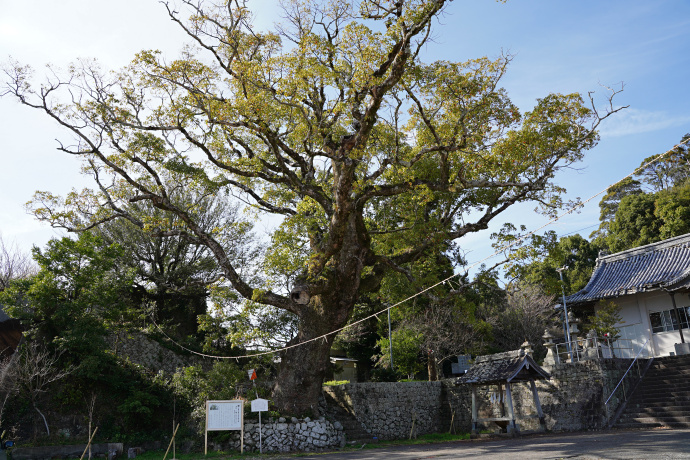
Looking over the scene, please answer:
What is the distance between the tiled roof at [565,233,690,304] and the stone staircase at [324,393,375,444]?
9.65 m

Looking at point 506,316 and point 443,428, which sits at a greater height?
point 506,316

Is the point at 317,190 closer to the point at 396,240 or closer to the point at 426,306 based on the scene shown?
Result: the point at 396,240

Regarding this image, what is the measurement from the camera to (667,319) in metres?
17.1

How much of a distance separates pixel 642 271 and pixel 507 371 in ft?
26.5

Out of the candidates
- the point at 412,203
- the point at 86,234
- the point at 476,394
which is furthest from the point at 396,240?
the point at 86,234

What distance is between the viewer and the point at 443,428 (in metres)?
17.4

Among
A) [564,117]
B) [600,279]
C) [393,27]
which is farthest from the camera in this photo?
[600,279]

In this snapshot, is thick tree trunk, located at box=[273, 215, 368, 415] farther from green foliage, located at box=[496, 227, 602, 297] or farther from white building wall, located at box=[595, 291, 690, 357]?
white building wall, located at box=[595, 291, 690, 357]

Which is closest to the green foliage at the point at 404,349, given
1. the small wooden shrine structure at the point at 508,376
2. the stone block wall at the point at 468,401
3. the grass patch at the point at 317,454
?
the stone block wall at the point at 468,401

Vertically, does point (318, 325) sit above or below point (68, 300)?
below

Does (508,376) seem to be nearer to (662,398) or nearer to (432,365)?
(662,398)

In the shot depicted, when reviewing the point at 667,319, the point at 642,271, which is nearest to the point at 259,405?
the point at 667,319

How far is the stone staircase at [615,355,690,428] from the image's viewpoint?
12.6 metres

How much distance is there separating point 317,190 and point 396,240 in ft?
9.20
